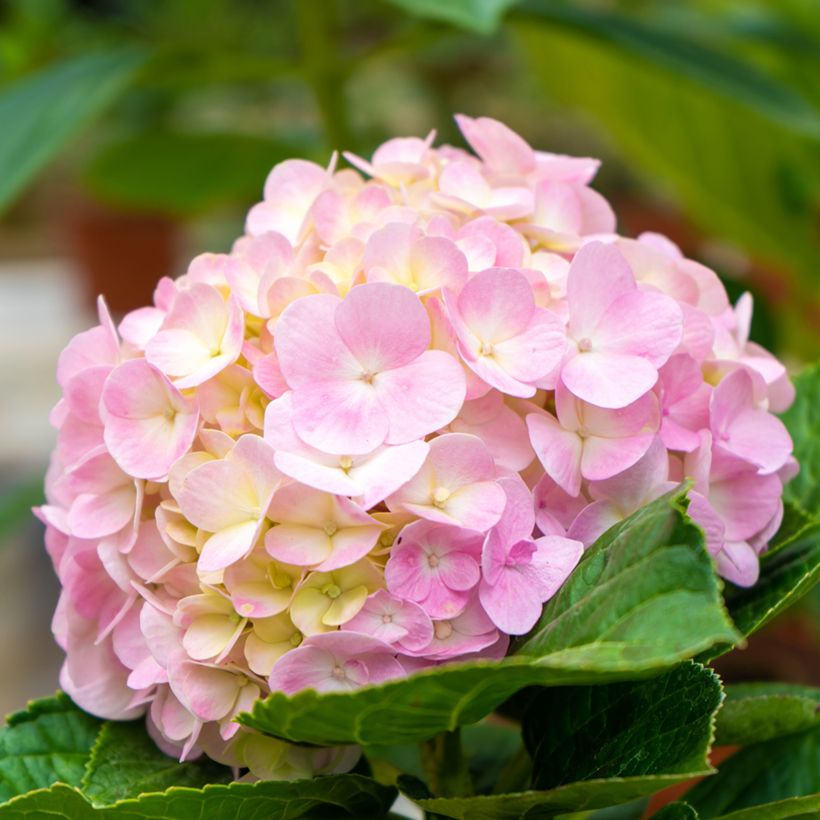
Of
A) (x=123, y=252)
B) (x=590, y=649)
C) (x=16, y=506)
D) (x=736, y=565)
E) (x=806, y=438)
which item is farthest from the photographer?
(x=123, y=252)

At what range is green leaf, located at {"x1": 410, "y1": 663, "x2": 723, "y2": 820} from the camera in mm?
335

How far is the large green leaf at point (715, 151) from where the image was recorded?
1.17 m

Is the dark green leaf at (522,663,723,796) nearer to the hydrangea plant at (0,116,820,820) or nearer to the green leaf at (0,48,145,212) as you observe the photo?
the hydrangea plant at (0,116,820,820)

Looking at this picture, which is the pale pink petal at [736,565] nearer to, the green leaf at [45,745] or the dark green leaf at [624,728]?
the dark green leaf at [624,728]

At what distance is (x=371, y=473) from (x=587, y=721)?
0.42 feet

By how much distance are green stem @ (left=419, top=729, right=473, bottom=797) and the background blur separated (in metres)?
0.38

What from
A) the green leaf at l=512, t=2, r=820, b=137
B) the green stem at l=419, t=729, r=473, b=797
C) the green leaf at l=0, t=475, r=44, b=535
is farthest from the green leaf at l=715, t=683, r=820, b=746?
the green leaf at l=0, t=475, r=44, b=535

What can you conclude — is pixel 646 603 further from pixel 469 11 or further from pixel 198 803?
pixel 469 11

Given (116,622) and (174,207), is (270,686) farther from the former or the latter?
(174,207)

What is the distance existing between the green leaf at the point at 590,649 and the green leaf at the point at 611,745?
0.12 ft

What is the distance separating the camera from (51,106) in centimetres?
82

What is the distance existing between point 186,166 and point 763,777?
93 centimetres

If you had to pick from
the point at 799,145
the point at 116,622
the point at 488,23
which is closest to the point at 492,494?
the point at 116,622

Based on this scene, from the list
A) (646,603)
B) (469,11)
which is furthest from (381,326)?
(469,11)
